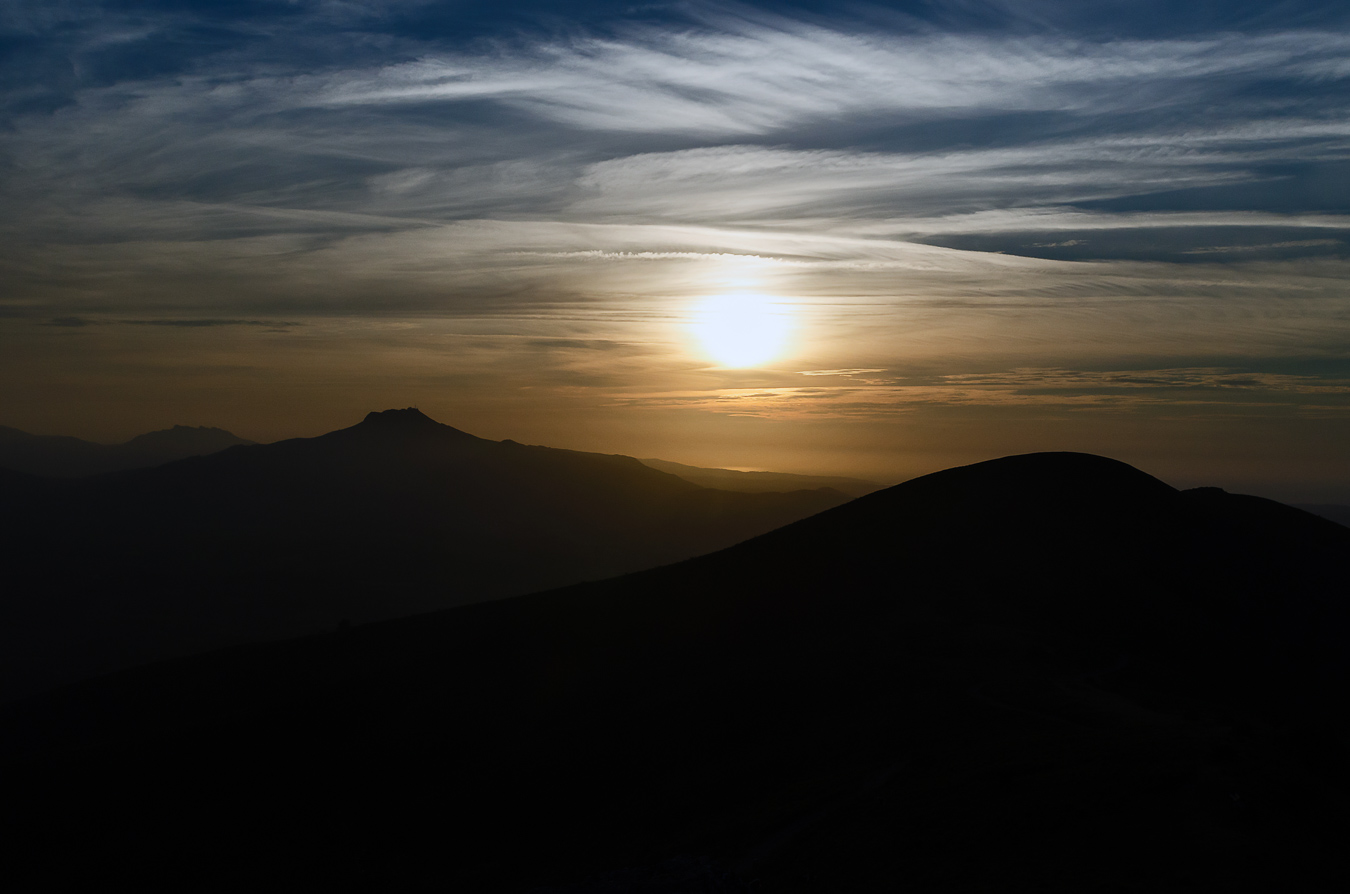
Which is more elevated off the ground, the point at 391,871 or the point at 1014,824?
the point at 1014,824

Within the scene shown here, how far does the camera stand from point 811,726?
4384 cm

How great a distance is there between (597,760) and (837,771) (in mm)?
16106

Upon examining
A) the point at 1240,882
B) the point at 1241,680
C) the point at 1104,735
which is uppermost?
the point at 1240,882

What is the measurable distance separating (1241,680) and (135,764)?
73.5 meters

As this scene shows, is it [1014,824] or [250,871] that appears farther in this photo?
[250,871]

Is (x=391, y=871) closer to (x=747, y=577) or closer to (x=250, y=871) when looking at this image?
(x=250, y=871)

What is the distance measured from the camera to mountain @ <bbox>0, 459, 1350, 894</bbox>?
23656 mm

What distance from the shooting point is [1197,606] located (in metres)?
60.9

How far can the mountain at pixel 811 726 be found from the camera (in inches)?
931

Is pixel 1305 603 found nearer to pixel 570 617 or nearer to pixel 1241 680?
pixel 1241 680

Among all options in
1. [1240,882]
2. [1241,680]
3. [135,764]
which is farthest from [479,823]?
[1241,680]

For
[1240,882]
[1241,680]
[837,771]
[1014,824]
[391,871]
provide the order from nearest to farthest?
1. [1240,882]
2. [1014,824]
3. [837,771]
4. [391,871]
5. [1241,680]

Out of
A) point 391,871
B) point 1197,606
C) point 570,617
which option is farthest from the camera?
point 570,617

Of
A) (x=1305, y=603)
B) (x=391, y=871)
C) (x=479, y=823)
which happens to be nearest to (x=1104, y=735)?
(x=479, y=823)
